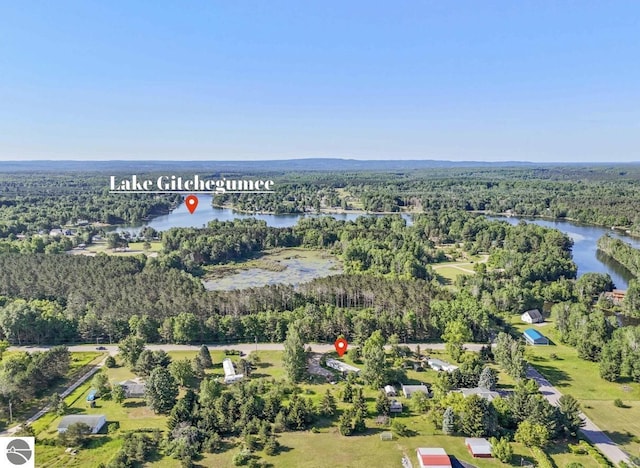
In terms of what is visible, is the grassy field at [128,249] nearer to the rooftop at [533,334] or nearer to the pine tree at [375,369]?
the pine tree at [375,369]

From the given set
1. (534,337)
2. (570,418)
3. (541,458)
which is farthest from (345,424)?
(534,337)

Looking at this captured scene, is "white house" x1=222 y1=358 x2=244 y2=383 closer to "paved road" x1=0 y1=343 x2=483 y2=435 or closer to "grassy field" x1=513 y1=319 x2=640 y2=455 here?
"paved road" x1=0 y1=343 x2=483 y2=435

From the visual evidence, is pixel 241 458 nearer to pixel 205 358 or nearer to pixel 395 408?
pixel 395 408

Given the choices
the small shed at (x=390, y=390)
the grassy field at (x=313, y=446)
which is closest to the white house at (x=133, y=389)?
the grassy field at (x=313, y=446)

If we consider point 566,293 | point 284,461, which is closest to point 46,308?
point 284,461

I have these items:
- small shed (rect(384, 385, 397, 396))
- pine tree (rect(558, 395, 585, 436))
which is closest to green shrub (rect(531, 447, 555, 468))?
pine tree (rect(558, 395, 585, 436))

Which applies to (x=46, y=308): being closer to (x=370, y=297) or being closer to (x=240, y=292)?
(x=240, y=292)
